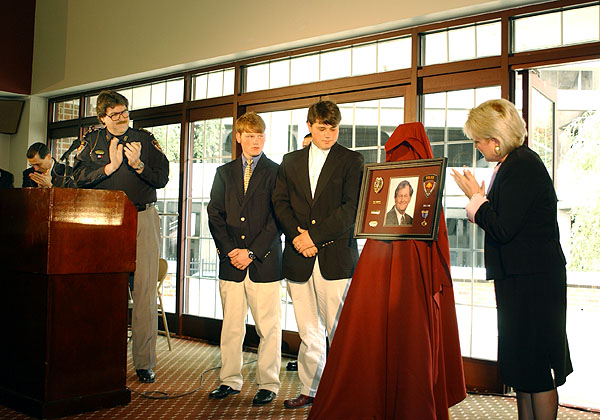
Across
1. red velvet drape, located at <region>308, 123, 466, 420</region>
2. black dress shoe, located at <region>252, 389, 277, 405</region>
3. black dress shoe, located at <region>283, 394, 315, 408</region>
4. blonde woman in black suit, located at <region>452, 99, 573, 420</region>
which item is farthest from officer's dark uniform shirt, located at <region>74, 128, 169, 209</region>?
blonde woman in black suit, located at <region>452, 99, 573, 420</region>

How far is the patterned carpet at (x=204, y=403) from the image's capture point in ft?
10.2

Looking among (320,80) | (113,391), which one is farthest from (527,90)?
(113,391)

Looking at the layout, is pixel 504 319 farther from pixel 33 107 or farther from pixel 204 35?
pixel 33 107

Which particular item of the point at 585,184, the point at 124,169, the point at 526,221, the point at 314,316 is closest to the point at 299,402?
the point at 314,316

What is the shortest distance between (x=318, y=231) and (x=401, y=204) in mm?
638

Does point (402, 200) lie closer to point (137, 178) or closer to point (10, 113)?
point (137, 178)

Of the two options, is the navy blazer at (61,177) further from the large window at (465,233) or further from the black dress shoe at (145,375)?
the large window at (465,233)

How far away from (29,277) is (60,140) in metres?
4.44

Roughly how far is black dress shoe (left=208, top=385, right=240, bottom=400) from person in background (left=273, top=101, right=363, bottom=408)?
1.29ft

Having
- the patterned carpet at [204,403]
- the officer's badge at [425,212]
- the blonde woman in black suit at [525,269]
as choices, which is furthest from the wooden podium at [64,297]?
the blonde woman in black suit at [525,269]

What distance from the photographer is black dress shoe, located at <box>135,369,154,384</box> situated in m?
3.79

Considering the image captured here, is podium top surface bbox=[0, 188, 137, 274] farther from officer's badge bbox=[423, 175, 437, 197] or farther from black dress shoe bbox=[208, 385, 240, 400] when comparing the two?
officer's badge bbox=[423, 175, 437, 197]

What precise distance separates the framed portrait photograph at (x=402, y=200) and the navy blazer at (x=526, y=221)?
27 centimetres

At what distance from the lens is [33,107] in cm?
703
